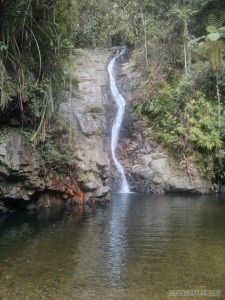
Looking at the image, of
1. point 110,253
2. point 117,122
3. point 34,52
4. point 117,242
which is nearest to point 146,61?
point 117,122

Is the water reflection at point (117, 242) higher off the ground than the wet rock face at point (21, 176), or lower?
lower

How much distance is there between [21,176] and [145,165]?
697 centimetres

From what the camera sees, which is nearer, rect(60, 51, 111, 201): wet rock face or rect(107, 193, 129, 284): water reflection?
rect(107, 193, 129, 284): water reflection

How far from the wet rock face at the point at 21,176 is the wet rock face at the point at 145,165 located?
5051mm

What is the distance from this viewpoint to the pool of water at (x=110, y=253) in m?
4.96

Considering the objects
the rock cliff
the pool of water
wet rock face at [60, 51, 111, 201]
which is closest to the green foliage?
the rock cliff

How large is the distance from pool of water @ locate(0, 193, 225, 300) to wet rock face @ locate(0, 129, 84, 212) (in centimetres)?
60

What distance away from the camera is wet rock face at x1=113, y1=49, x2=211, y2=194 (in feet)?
50.2

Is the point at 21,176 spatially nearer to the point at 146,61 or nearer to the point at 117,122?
the point at 117,122

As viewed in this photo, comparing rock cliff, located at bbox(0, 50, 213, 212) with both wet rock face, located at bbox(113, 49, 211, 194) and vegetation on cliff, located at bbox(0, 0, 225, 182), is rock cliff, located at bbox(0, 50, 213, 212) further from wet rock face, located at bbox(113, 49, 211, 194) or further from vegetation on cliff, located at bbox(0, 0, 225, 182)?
vegetation on cliff, located at bbox(0, 0, 225, 182)

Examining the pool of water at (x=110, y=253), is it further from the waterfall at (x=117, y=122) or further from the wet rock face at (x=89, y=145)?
the waterfall at (x=117, y=122)

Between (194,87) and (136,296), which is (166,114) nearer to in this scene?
(194,87)

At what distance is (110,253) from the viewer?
264 inches

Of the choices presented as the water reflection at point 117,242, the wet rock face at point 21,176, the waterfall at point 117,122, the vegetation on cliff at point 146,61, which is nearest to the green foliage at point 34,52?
the vegetation on cliff at point 146,61
